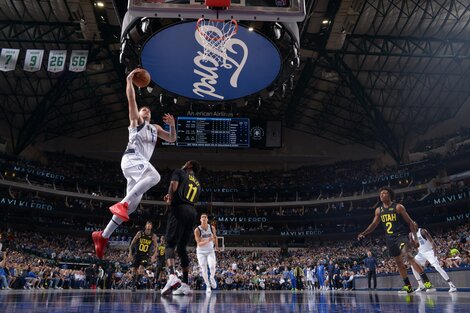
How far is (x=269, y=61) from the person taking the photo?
1420 centimetres

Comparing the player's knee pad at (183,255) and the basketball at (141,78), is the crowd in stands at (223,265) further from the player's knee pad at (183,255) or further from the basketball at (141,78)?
the basketball at (141,78)

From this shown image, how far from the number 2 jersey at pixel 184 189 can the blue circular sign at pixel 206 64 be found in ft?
22.1

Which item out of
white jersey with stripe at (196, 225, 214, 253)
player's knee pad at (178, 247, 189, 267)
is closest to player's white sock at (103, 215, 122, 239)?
player's knee pad at (178, 247, 189, 267)

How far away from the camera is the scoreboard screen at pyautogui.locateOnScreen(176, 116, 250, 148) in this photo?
25.8 meters

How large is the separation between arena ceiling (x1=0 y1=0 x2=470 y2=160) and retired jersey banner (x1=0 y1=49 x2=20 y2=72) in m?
3.07

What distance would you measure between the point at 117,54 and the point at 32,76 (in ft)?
25.1

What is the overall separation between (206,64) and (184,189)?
356 inches

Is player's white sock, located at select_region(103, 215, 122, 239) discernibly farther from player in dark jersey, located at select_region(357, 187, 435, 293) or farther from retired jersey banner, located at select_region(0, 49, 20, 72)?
retired jersey banner, located at select_region(0, 49, 20, 72)

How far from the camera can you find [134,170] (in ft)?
17.4

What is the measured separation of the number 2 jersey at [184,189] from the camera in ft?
A: 21.0

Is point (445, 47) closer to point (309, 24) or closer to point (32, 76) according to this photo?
point (309, 24)

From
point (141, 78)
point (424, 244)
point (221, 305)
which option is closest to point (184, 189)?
point (141, 78)

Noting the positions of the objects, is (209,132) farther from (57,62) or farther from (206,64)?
(206,64)

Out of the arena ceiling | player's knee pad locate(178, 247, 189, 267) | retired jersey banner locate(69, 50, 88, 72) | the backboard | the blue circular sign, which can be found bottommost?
player's knee pad locate(178, 247, 189, 267)
